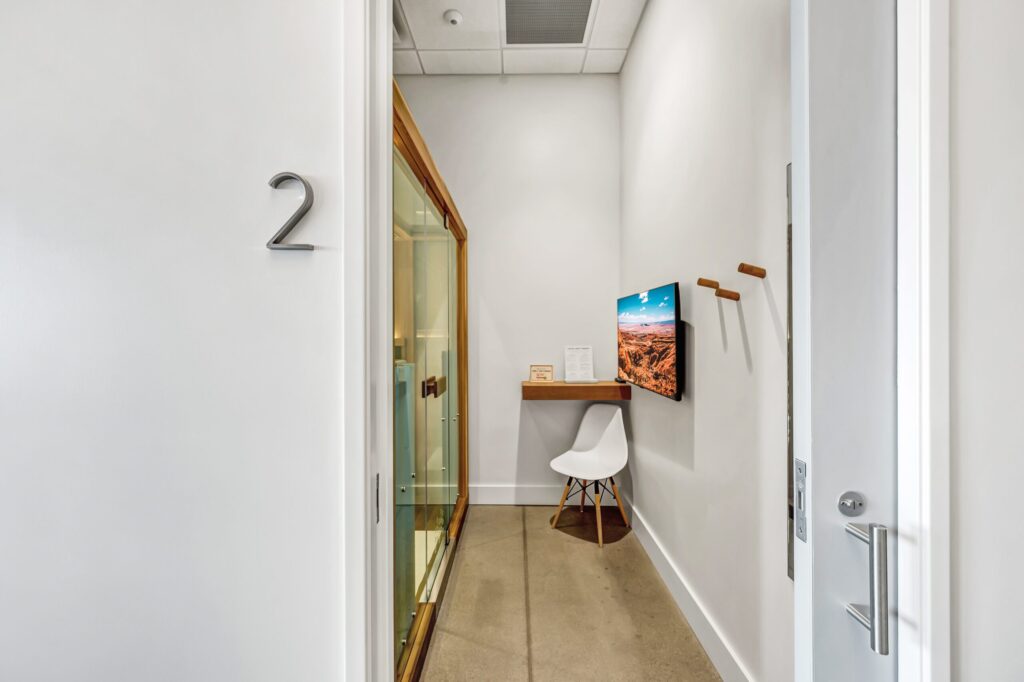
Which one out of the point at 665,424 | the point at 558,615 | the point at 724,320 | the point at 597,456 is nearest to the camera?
the point at 724,320

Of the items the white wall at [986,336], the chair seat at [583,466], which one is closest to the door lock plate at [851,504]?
the white wall at [986,336]

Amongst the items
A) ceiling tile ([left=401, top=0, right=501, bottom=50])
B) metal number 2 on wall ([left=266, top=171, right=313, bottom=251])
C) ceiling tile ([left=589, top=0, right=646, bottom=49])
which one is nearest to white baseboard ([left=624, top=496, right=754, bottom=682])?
metal number 2 on wall ([left=266, top=171, right=313, bottom=251])

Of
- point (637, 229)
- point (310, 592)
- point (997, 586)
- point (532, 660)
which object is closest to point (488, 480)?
point (532, 660)

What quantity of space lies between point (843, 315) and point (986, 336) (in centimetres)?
23

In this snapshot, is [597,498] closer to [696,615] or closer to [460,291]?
[696,615]

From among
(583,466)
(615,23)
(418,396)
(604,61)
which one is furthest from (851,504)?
(604,61)

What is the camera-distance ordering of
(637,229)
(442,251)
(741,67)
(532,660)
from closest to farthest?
1. (741,67)
2. (532,660)
3. (442,251)
4. (637,229)

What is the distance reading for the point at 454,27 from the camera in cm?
278

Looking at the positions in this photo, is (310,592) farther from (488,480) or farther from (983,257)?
(488,480)

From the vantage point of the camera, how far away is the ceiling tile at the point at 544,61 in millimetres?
3037

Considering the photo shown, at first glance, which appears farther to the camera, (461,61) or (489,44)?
(461,61)

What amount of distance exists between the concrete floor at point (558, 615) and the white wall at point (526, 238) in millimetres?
685

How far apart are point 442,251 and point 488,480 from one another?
5.69ft

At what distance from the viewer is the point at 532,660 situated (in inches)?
69.2
